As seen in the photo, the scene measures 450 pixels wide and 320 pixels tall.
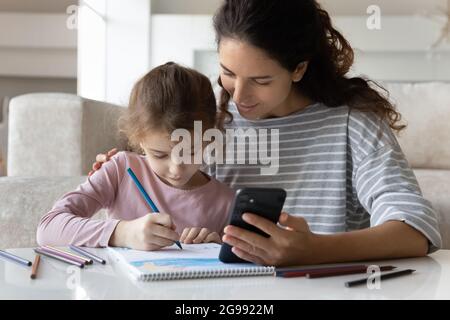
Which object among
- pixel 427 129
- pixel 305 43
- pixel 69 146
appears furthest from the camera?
pixel 427 129

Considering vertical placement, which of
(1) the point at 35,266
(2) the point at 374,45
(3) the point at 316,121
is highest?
(2) the point at 374,45

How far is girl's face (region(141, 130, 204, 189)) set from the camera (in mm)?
1118

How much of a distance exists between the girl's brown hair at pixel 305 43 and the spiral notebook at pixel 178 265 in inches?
17.3

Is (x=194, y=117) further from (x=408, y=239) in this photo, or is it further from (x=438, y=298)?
(x=438, y=298)

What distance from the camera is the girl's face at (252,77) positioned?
1160mm

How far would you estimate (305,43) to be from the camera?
4.08 ft

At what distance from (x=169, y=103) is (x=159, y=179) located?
6.1 inches

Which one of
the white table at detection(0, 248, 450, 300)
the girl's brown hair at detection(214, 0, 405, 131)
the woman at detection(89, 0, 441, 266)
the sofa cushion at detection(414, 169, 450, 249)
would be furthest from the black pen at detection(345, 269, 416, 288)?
the sofa cushion at detection(414, 169, 450, 249)

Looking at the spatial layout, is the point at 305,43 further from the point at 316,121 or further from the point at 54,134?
the point at 54,134

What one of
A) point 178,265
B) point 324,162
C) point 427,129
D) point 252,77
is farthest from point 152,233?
point 427,129

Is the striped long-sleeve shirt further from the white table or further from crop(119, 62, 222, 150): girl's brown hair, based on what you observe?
the white table

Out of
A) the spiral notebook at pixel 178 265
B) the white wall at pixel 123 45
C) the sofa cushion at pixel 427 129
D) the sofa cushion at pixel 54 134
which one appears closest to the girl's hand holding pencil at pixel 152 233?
the spiral notebook at pixel 178 265

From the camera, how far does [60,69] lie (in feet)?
14.1
